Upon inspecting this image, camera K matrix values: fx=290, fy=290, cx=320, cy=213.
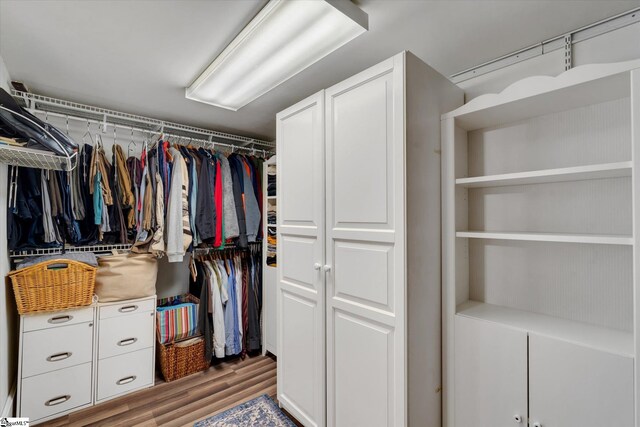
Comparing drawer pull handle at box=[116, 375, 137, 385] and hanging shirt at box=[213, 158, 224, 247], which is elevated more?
hanging shirt at box=[213, 158, 224, 247]

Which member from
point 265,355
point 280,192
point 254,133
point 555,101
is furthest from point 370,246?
point 254,133

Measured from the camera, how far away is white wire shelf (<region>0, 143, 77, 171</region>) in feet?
4.77

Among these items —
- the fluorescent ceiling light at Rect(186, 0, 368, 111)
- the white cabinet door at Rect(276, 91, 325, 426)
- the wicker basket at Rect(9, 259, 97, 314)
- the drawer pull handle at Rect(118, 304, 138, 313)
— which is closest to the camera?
the fluorescent ceiling light at Rect(186, 0, 368, 111)

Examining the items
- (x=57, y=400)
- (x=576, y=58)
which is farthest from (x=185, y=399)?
(x=576, y=58)

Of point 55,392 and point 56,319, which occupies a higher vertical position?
point 56,319

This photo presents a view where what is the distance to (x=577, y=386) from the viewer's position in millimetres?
1129

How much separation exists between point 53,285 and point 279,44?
216 centimetres

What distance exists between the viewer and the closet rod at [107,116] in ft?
6.81

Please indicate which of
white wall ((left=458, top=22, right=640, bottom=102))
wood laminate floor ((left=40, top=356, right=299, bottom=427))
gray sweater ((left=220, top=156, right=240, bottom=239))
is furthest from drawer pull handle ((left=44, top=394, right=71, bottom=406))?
white wall ((left=458, top=22, right=640, bottom=102))

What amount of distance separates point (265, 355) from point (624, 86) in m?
3.16

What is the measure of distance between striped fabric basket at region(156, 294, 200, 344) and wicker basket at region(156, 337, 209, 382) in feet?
0.20

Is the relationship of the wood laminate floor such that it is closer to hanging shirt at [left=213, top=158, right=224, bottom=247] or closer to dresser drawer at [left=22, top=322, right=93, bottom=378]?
dresser drawer at [left=22, top=322, right=93, bottom=378]

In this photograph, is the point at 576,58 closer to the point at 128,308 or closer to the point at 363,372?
the point at 363,372

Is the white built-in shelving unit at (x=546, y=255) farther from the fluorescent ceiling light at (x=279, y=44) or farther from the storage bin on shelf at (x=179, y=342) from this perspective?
the storage bin on shelf at (x=179, y=342)
